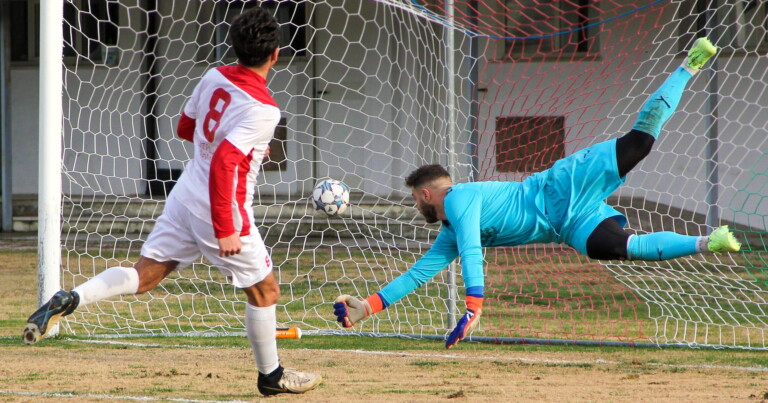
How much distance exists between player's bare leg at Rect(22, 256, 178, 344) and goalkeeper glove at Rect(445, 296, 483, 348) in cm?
143

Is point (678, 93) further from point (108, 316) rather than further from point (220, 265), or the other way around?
point (108, 316)

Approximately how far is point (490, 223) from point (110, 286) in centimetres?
216

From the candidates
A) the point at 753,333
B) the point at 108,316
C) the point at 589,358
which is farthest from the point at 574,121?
the point at 108,316

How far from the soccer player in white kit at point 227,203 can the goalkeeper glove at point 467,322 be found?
35.8 inches

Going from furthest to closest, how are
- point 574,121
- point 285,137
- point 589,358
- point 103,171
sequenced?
point 285,137 < point 103,171 < point 574,121 < point 589,358

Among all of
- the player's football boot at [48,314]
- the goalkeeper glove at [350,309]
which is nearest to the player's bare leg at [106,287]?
the player's football boot at [48,314]

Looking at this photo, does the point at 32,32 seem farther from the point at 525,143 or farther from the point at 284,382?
the point at 284,382

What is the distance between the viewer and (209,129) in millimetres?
4246

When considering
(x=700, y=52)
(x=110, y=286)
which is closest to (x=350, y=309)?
(x=110, y=286)

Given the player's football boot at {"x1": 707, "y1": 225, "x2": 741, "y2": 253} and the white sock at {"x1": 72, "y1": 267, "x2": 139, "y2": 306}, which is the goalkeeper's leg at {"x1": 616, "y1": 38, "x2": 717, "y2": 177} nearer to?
the player's football boot at {"x1": 707, "y1": 225, "x2": 741, "y2": 253}

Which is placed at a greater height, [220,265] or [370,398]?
[220,265]

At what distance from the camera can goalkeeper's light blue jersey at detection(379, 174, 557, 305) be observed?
5.05 m

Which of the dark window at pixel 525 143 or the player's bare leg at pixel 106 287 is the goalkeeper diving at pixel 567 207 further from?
the dark window at pixel 525 143

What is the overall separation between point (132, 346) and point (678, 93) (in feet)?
13.3
